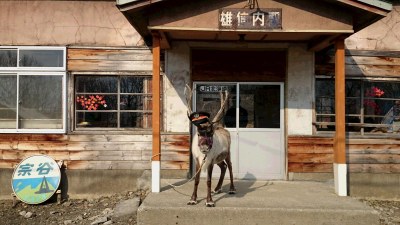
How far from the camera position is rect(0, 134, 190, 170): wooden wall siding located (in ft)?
24.6

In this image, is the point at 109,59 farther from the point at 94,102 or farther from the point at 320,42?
the point at 320,42

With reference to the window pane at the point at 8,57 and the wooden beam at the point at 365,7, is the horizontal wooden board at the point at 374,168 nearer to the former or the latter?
the wooden beam at the point at 365,7

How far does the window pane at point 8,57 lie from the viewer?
24.8 ft

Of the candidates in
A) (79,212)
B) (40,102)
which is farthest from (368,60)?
(40,102)

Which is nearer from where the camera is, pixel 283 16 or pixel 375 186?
pixel 283 16

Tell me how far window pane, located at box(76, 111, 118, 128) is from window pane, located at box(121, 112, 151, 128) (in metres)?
0.19

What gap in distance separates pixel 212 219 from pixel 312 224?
1.49 metres

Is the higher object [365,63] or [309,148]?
[365,63]

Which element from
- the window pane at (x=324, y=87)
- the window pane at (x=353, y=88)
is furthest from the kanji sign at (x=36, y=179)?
the window pane at (x=353, y=88)

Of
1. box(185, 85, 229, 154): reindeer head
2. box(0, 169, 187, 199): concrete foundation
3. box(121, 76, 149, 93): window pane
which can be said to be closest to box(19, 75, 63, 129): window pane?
box(0, 169, 187, 199): concrete foundation

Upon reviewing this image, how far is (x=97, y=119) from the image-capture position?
25.2 ft

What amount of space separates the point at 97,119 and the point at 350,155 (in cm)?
538

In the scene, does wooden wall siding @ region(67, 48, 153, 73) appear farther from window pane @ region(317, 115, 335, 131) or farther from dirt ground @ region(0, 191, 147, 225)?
window pane @ region(317, 115, 335, 131)

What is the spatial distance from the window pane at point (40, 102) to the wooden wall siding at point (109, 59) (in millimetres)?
516
